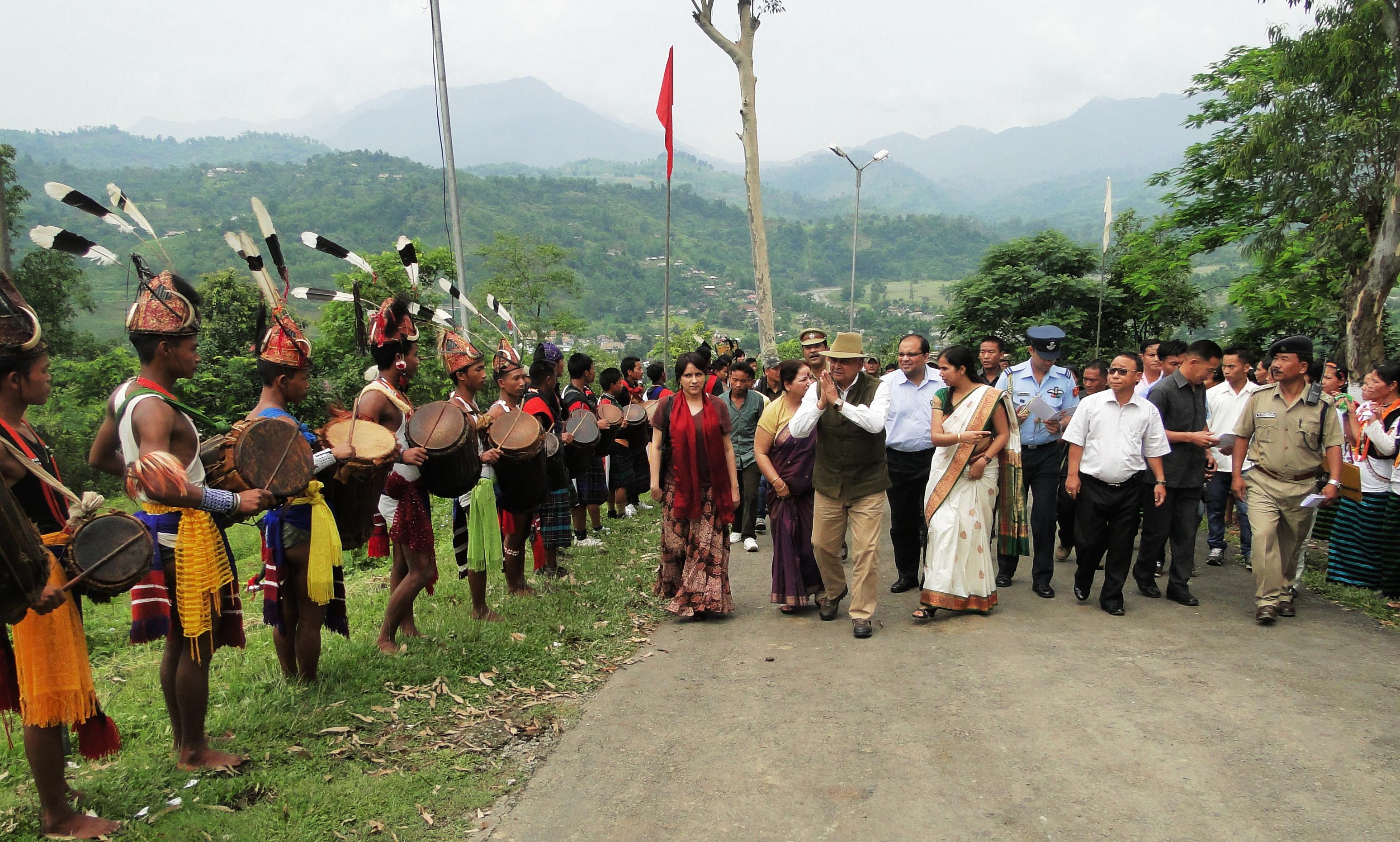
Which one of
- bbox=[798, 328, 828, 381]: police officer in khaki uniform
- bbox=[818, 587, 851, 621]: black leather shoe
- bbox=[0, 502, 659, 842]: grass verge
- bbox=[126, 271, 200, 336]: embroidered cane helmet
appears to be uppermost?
bbox=[126, 271, 200, 336]: embroidered cane helmet

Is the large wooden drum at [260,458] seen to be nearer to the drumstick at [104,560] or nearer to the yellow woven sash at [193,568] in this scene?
the yellow woven sash at [193,568]

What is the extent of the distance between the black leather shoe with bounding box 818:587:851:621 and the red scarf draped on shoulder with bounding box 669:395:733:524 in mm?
925

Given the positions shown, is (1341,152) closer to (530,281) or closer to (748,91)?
(748,91)

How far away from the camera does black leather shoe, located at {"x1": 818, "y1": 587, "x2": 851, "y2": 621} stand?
6.18m

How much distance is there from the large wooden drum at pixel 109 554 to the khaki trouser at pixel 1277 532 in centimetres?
659

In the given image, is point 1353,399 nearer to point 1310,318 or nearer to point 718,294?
point 1310,318

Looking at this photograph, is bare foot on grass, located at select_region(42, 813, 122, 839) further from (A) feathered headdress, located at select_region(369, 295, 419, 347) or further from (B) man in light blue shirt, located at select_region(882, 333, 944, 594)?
(B) man in light blue shirt, located at select_region(882, 333, 944, 594)

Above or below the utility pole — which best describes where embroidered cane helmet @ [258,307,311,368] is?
below

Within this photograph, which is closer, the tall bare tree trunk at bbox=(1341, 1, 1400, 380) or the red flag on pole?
the tall bare tree trunk at bbox=(1341, 1, 1400, 380)

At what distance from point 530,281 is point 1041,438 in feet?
106

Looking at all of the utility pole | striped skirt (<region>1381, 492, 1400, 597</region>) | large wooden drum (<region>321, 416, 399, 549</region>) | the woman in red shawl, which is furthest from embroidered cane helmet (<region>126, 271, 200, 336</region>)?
the utility pole

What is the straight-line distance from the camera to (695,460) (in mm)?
6160

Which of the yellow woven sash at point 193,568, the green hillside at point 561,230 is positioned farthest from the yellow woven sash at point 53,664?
the green hillside at point 561,230

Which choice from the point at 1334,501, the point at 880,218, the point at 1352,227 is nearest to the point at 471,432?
the point at 1334,501
